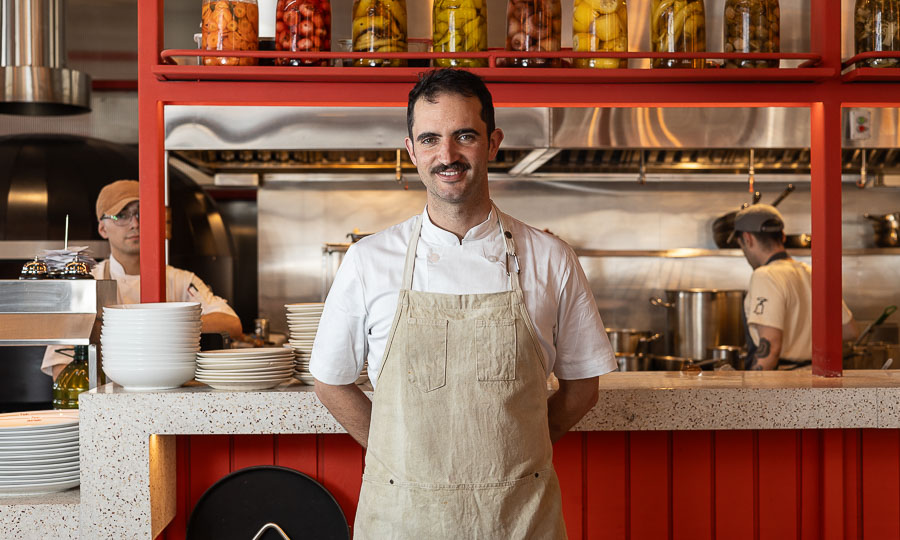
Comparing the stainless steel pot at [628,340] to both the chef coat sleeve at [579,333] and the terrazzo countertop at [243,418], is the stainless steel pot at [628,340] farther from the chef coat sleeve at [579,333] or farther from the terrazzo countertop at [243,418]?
the chef coat sleeve at [579,333]

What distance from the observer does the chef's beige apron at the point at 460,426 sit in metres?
1.72

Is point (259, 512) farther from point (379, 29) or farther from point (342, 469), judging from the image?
point (379, 29)

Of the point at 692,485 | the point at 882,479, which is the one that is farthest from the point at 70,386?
the point at 882,479

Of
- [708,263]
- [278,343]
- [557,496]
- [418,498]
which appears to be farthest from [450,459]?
[708,263]

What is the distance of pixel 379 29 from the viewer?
2.42 meters

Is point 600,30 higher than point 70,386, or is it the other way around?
point 600,30

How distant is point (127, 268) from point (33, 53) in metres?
1.92

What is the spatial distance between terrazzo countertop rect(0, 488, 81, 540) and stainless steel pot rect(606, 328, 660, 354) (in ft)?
12.7

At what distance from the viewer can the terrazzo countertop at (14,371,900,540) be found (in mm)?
2178

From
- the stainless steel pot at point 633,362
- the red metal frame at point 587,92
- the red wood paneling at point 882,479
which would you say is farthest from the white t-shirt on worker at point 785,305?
the red wood paneling at point 882,479

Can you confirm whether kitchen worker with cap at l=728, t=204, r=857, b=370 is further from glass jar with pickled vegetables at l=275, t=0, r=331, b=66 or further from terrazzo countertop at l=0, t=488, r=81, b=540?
terrazzo countertop at l=0, t=488, r=81, b=540

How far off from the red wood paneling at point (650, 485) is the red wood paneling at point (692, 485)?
0.08ft

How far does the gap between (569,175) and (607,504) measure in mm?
3787

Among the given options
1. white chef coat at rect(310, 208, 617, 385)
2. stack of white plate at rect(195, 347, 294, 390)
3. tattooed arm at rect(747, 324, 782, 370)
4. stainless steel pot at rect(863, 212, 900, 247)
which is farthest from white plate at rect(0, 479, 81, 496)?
stainless steel pot at rect(863, 212, 900, 247)
